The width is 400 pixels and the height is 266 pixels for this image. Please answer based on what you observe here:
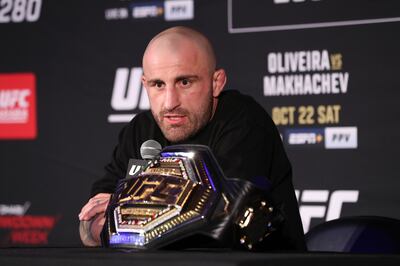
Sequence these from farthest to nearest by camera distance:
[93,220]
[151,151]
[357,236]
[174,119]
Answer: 1. [357,236]
2. [174,119]
3. [93,220]
4. [151,151]

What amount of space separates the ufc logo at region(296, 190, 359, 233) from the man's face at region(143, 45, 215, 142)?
1.56m

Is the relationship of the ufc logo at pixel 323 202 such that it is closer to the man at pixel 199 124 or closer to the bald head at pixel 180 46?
the man at pixel 199 124

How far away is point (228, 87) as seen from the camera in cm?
336

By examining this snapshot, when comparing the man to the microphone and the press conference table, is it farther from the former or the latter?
the press conference table

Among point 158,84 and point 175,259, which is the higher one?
point 158,84

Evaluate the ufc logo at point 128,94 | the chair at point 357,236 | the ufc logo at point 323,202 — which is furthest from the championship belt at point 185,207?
the ufc logo at point 128,94

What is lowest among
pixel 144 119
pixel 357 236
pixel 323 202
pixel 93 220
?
pixel 323 202

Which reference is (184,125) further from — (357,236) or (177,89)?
(357,236)

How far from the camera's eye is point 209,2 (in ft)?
11.3

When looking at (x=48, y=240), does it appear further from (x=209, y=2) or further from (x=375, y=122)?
(x=375, y=122)

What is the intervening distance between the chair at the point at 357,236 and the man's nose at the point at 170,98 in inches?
21.1

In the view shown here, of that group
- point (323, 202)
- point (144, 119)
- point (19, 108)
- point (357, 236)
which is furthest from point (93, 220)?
point (19, 108)

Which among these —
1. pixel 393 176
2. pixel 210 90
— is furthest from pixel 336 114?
pixel 210 90

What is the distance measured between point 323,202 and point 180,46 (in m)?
1.74
